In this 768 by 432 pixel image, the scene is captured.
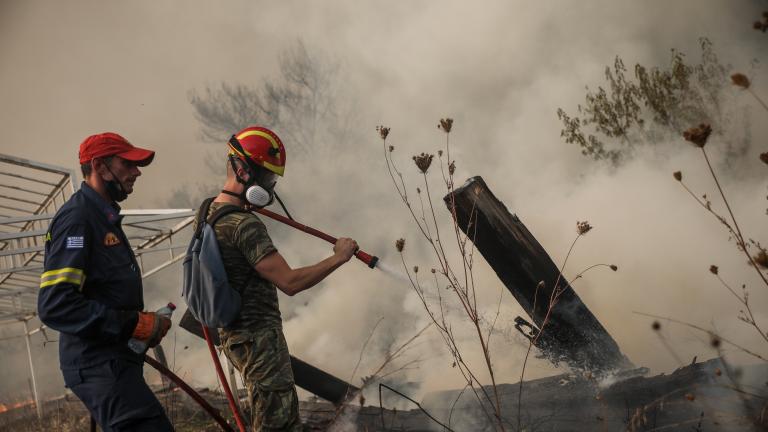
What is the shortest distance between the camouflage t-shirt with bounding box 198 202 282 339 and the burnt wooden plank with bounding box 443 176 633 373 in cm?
114

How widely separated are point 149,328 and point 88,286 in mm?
313

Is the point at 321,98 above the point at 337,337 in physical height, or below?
above

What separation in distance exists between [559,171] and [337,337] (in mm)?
5656

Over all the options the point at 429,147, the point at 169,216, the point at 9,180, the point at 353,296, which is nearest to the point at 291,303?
the point at 353,296

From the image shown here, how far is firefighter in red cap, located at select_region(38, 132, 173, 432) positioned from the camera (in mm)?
2238

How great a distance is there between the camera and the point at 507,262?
10.9 feet

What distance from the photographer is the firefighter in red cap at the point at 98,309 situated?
2238 mm

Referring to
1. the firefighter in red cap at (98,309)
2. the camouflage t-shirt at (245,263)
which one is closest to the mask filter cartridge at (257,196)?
the camouflage t-shirt at (245,263)

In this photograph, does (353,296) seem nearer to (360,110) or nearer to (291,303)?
(291,303)

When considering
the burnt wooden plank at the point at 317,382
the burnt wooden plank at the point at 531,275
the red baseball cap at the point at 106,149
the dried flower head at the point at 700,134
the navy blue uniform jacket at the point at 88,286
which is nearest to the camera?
the dried flower head at the point at 700,134

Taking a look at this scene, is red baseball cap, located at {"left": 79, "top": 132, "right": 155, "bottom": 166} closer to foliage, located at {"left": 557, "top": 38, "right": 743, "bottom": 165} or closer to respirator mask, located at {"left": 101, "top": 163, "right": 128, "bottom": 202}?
respirator mask, located at {"left": 101, "top": 163, "right": 128, "bottom": 202}

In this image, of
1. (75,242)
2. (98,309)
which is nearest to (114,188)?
(75,242)

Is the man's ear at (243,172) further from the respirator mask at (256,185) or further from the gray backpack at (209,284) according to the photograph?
the gray backpack at (209,284)

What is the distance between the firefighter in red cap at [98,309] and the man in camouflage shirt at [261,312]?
1.29 feet
